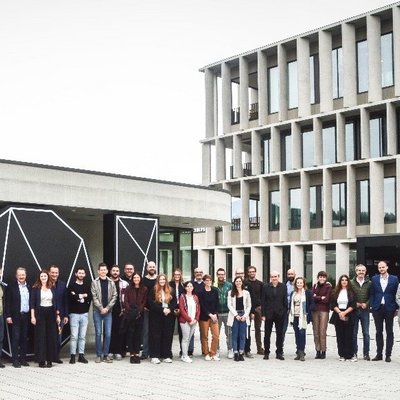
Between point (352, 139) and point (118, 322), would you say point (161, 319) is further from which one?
point (352, 139)

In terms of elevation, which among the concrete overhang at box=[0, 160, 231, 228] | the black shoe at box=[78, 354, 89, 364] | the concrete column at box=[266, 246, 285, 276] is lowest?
the black shoe at box=[78, 354, 89, 364]

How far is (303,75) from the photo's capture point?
40.1 meters

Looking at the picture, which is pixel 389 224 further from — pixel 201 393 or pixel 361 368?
pixel 201 393

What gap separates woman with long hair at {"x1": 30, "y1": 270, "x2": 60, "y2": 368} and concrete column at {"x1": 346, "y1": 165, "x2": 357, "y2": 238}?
25.3 meters

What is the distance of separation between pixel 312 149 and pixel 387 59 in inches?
238

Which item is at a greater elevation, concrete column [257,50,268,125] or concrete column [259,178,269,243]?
concrete column [257,50,268,125]

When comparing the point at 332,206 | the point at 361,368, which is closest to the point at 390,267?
the point at 332,206

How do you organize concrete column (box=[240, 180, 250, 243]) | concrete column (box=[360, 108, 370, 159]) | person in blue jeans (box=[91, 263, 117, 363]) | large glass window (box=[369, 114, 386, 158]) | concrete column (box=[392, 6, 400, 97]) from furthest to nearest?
concrete column (box=[240, 180, 250, 243])
large glass window (box=[369, 114, 386, 158])
concrete column (box=[360, 108, 370, 159])
concrete column (box=[392, 6, 400, 97])
person in blue jeans (box=[91, 263, 117, 363])

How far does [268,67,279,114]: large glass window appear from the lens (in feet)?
138

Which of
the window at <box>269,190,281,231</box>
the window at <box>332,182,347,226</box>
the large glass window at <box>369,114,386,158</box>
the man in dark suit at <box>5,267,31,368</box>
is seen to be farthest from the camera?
the window at <box>269,190,281,231</box>

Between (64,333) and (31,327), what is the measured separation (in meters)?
1.08

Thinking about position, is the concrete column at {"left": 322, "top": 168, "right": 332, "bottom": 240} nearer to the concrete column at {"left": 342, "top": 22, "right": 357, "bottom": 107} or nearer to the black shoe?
the concrete column at {"left": 342, "top": 22, "right": 357, "bottom": 107}

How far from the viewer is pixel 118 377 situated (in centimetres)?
1290

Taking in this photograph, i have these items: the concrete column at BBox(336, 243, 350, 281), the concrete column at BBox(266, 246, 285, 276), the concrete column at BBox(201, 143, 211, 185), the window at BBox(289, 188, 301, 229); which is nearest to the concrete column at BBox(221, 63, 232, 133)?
the concrete column at BBox(201, 143, 211, 185)
